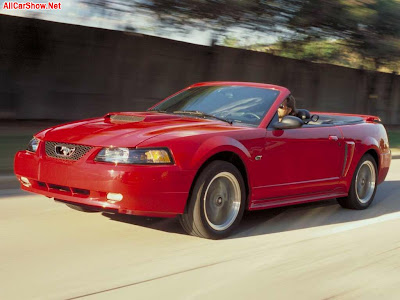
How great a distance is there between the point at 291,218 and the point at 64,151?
2.76m

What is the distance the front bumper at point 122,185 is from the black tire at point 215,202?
167mm

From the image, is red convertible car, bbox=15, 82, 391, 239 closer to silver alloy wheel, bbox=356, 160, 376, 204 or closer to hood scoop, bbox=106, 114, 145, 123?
hood scoop, bbox=106, 114, 145, 123

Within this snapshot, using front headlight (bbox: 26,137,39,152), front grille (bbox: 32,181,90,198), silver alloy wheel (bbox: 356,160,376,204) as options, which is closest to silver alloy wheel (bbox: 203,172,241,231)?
front grille (bbox: 32,181,90,198)

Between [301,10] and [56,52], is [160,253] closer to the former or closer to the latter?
[56,52]

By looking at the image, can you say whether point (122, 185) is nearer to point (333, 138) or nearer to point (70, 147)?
point (70, 147)

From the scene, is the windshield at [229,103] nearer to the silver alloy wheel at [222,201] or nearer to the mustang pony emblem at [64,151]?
the silver alloy wheel at [222,201]

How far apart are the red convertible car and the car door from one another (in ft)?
0.04

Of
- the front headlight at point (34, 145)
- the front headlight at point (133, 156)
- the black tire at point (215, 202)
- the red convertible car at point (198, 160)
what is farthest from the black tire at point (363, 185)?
the front headlight at point (34, 145)

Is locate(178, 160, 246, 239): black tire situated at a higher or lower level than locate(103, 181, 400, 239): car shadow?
higher

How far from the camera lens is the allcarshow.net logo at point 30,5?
1259cm

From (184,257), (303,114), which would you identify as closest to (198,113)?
(303,114)

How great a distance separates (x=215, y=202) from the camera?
216 inches

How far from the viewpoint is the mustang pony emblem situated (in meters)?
5.13

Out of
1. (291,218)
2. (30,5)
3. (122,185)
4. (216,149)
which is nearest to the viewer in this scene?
(122,185)
